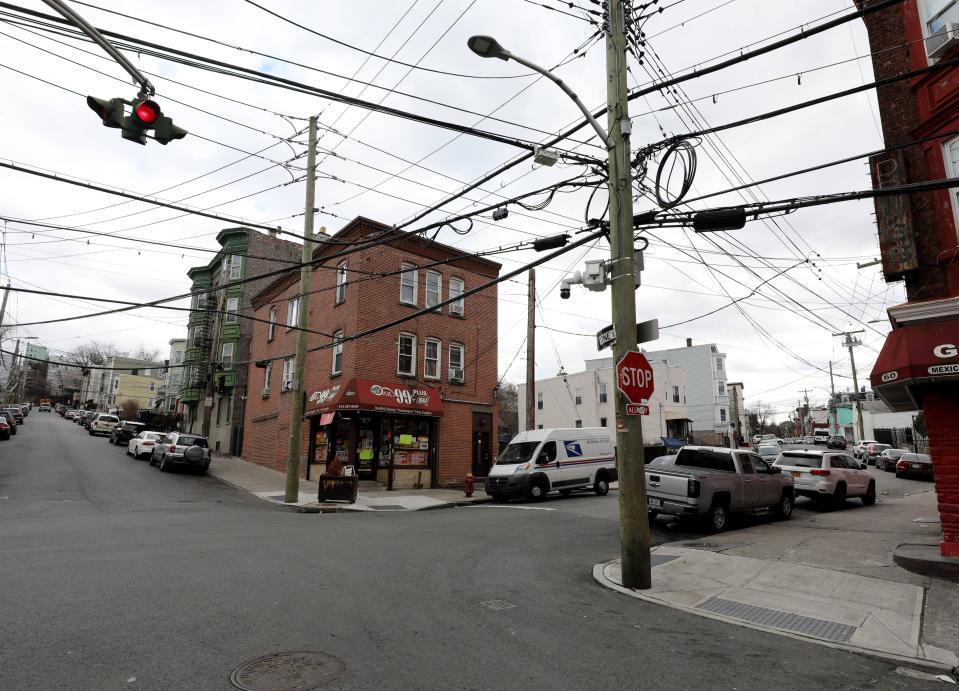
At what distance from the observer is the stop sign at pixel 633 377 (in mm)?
7754

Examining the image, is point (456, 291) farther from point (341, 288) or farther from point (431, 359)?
point (341, 288)

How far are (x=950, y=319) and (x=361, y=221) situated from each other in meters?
19.1

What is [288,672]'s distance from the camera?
14.2ft

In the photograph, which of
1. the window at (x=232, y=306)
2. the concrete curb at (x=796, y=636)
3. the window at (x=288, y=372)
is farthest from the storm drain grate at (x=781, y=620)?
the window at (x=232, y=306)

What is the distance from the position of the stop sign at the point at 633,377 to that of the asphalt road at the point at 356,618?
2.69 m

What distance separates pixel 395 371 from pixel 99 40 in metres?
17.1

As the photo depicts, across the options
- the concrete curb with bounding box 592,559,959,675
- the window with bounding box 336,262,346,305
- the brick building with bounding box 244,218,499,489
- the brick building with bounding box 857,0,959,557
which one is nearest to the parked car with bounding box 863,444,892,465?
the brick building with bounding box 244,218,499,489

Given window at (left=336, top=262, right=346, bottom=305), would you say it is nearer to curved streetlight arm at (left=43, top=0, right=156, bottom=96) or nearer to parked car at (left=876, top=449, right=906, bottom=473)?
curved streetlight arm at (left=43, top=0, right=156, bottom=96)

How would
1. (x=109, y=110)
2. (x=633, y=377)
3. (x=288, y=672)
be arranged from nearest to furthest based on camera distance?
(x=288, y=672)
(x=109, y=110)
(x=633, y=377)

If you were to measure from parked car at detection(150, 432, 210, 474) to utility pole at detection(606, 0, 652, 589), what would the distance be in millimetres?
22352

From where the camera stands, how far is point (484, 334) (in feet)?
86.4

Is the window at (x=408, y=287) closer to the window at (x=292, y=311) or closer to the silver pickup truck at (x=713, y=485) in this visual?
the window at (x=292, y=311)

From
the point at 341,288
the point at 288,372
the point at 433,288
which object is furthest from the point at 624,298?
the point at 288,372

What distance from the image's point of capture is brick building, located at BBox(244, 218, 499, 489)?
21.6 meters
